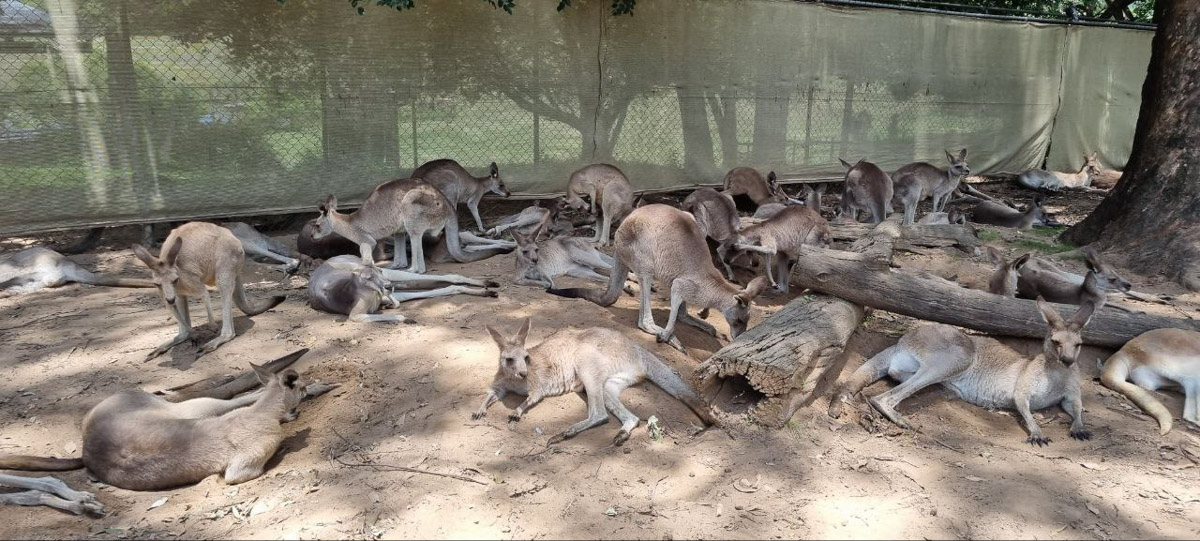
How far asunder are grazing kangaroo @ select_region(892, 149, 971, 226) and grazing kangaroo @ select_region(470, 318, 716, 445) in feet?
20.6

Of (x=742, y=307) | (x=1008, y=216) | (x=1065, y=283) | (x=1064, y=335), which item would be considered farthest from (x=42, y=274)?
(x=1008, y=216)

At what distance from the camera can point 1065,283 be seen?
251 inches

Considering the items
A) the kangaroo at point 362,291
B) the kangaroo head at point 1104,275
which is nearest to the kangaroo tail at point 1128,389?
the kangaroo head at point 1104,275

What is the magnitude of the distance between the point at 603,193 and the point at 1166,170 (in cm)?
579

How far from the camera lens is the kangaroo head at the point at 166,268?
17.3 ft

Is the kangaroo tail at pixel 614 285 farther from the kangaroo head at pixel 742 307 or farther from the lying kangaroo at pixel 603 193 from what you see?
the lying kangaroo at pixel 603 193

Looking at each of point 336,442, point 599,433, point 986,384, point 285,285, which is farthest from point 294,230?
point 986,384

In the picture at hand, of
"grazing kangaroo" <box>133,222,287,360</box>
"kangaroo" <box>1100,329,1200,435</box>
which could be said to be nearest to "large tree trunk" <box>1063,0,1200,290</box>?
"kangaroo" <box>1100,329,1200,435</box>

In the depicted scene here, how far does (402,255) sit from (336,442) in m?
3.94

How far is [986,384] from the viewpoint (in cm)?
500

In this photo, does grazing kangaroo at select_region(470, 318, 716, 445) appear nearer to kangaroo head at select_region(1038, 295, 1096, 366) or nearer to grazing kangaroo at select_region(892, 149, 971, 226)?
kangaroo head at select_region(1038, 295, 1096, 366)

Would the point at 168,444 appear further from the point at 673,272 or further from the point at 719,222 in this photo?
the point at 719,222

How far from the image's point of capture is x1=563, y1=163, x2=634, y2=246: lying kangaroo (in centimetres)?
888

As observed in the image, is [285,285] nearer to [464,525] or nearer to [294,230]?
[294,230]
